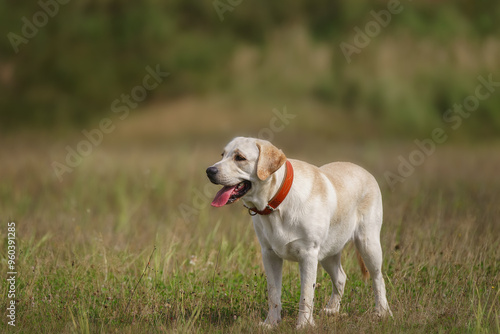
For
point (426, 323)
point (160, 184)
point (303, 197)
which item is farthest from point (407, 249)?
point (160, 184)

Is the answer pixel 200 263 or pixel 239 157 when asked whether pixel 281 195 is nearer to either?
pixel 239 157

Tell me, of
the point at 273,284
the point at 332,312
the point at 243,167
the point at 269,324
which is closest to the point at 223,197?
the point at 243,167

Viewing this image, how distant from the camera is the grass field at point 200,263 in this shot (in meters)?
5.06

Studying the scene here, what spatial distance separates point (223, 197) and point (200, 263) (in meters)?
1.89

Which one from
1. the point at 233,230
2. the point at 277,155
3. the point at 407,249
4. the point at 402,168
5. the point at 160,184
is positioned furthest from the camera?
the point at 402,168

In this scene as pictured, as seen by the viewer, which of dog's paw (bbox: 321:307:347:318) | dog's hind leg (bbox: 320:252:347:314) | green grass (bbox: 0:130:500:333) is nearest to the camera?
green grass (bbox: 0:130:500:333)

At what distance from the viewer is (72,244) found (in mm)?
6688

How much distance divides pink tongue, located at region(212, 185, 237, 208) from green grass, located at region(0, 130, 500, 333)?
92cm

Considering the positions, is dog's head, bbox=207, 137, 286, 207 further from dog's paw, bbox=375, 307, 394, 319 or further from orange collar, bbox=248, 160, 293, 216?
dog's paw, bbox=375, 307, 394, 319

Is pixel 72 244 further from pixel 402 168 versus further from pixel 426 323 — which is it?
pixel 402 168

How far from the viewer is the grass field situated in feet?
16.6

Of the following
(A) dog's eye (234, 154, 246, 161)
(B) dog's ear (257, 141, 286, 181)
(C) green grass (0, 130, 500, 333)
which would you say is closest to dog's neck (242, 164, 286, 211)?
(B) dog's ear (257, 141, 286, 181)

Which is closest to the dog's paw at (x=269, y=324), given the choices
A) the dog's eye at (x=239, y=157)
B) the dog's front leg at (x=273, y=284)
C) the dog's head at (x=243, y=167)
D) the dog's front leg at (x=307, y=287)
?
the dog's front leg at (x=273, y=284)

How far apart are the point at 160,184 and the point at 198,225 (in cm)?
300
